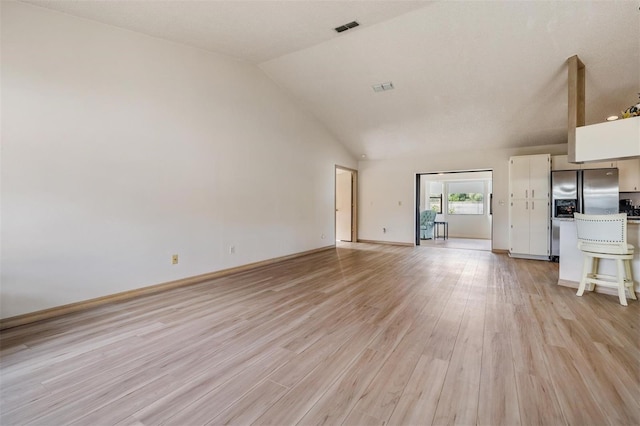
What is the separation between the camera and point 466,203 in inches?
387

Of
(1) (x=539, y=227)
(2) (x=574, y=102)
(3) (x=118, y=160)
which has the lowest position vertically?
(1) (x=539, y=227)

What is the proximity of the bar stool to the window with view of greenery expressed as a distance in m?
6.59

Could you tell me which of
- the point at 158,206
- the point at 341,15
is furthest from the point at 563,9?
the point at 158,206

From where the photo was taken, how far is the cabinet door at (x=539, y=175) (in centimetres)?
547

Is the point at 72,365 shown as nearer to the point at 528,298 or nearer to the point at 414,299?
the point at 414,299

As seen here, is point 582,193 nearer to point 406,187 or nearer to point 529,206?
point 529,206

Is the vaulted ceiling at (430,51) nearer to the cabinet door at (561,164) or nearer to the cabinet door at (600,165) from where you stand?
the cabinet door at (561,164)

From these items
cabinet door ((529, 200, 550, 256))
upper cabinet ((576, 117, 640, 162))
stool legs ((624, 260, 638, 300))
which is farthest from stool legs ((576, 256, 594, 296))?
cabinet door ((529, 200, 550, 256))

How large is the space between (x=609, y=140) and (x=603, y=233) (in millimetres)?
1108

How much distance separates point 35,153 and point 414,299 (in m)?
3.98

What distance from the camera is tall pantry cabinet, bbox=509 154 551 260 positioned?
5492mm

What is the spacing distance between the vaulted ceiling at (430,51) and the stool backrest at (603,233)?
7.19 ft

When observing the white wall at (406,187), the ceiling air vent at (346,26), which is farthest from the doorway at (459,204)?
the ceiling air vent at (346,26)


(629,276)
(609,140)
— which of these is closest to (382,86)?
(609,140)
